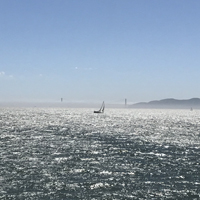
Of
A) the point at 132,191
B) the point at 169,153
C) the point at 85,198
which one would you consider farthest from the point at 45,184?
the point at 169,153

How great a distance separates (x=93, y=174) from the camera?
1839 inches

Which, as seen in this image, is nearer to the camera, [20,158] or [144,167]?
[144,167]

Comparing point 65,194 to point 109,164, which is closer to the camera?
point 65,194

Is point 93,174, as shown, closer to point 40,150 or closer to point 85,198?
point 85,198

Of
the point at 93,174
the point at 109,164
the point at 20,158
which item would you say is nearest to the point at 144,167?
the point at 109,164

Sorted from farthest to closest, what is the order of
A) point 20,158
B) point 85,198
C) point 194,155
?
1. point 194,155
2. point 20,158
3. point 85,198

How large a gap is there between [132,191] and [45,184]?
11803 mm

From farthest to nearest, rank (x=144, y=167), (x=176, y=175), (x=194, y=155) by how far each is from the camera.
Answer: (x=194, y=155) < (x=144, y=167) < (x=176, y=175)

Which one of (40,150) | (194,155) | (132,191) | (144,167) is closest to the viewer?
(132,191)

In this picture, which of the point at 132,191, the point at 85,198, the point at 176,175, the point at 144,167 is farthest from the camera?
the point at 144,167

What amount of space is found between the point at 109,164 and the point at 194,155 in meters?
22.5

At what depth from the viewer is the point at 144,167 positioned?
52438 mm

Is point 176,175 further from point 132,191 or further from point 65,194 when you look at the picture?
point 65,194

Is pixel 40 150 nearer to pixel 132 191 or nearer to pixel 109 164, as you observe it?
pixel 109 164
